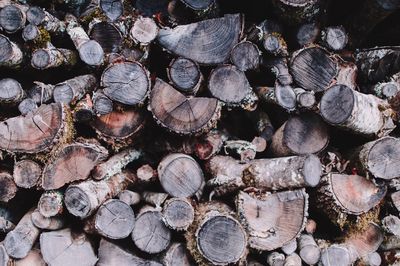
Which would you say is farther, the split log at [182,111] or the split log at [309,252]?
the split log at [309,252]

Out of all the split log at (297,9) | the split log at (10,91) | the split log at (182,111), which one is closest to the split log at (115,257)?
the split log at (182,111)

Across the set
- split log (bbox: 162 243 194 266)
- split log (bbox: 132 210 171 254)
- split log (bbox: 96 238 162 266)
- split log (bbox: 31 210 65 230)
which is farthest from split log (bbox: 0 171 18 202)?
split log (bbox: 162 243 194 266)

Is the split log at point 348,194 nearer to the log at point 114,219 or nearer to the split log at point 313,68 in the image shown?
the split log at point 313,68

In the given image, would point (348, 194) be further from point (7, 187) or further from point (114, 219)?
point (7, 187)

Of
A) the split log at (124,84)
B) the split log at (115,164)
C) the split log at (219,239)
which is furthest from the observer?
the split log at (115,164)

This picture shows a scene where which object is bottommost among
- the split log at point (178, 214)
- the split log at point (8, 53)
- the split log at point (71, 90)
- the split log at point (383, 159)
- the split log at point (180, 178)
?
the split log at point (178, 214)

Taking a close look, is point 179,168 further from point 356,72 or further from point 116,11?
point 356,72

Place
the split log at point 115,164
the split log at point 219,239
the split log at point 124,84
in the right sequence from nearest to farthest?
the split log at point 219,239
the split log at point 124,84
the split log at point 115,164

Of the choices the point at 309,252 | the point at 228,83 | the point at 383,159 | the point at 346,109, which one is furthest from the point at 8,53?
the point at 383,159
